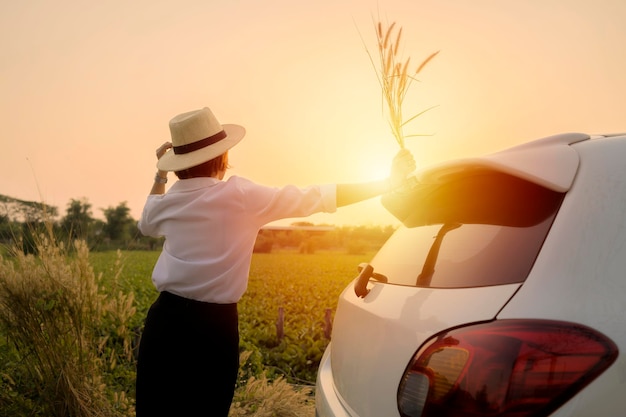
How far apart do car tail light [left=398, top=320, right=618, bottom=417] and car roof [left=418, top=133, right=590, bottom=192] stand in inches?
16.3

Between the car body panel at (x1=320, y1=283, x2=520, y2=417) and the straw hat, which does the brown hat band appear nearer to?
the straw hat

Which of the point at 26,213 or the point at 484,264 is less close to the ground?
the point at 26,213

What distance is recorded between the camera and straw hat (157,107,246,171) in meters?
2.64

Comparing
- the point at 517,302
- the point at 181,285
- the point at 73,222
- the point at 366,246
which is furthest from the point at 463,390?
the point at 366,246

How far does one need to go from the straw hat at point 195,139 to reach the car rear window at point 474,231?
101 cm

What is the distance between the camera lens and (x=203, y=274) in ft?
7.95

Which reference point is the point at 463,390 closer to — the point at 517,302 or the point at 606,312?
→ the point at 517,302

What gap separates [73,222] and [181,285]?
9.24 ft

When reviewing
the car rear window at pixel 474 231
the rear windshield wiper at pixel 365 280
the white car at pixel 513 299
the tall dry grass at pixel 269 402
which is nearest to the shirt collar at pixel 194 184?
the rear windshield wiper at pixel 365 280

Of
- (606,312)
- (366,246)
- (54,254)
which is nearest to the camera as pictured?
(606,312)

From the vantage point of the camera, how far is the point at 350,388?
77.8 inches

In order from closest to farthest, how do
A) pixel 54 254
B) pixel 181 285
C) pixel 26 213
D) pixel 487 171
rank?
pixel 487 171, pixel 181 285, pixel 54 254, pixel 26 213

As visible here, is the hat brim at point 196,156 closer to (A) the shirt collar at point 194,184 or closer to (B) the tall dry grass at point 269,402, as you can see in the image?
(A) the shirt collar at point 194,184

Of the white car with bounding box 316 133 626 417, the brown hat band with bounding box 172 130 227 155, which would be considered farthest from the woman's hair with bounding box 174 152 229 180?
the white car with bounding box 316 133 626 417
